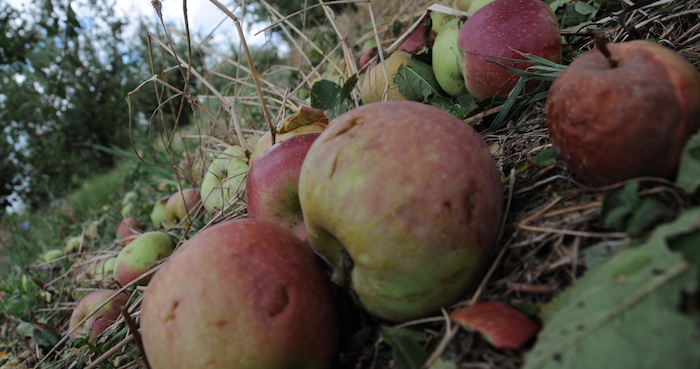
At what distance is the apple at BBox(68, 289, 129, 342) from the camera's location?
1.73 meters

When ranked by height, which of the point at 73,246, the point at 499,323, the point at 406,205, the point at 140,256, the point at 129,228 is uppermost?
the point at 406,205

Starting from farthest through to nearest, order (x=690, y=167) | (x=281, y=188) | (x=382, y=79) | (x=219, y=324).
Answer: (x=382, y=79)
(x=281, y=188)
(x=219, y=324)
(x=690, y=167)

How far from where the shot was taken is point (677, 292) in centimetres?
64

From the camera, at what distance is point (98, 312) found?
1812 mm

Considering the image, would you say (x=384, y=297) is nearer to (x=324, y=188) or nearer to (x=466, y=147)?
(x=324, y=188)

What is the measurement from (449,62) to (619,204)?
1087mm

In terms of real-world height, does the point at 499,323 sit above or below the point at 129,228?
above

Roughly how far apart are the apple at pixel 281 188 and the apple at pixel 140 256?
0.87 meters

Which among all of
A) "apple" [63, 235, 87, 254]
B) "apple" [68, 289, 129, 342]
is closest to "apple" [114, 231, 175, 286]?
"apple" [68, 289, 129, 342]

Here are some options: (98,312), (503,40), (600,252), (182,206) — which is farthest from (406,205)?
(182,206)

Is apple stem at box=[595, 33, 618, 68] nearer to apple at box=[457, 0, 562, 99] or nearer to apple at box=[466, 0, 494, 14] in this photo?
apple at box=[457, 0, 562, 99]

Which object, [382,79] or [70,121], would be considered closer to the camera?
[382,79]

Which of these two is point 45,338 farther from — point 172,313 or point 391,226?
point 391,226

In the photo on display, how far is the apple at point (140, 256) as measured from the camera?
199 cm
